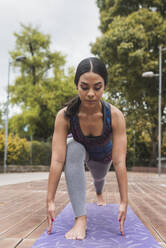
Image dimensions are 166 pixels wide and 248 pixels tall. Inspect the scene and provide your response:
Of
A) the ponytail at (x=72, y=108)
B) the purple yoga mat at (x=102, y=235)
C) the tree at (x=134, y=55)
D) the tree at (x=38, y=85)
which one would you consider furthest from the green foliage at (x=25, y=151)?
the ponytail at (x=72, y=108)

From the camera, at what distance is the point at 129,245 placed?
6.07 feet

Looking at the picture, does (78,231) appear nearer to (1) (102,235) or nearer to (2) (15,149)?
(1) (102,235)

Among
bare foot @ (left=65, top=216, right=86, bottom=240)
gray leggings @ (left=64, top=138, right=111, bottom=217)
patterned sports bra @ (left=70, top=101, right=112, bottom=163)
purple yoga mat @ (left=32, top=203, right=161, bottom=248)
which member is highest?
patterned sports bra @ (left=70, top=101, right=112, bottom=163)

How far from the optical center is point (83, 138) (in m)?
2.34

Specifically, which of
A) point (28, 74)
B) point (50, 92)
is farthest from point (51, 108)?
point (28, 74)

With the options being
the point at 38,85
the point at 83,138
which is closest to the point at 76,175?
the point at 83,138

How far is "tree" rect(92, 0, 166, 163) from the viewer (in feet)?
52.6

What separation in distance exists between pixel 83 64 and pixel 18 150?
533 inches

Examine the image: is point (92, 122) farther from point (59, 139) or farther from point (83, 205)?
point (83, 205)

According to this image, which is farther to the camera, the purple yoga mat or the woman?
the woman

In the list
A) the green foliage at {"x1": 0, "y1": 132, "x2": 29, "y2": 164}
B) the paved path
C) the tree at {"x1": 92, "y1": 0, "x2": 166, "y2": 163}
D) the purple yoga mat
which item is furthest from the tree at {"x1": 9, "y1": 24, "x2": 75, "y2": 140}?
the purple yoga mat

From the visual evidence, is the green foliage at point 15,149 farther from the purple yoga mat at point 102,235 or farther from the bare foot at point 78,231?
the bare foot at point 78,231

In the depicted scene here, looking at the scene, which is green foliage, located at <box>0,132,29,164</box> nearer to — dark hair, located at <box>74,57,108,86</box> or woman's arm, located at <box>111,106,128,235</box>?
woman's arm, located at <box>111,106,128,235</box>

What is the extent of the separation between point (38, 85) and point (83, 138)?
25.0 meters
